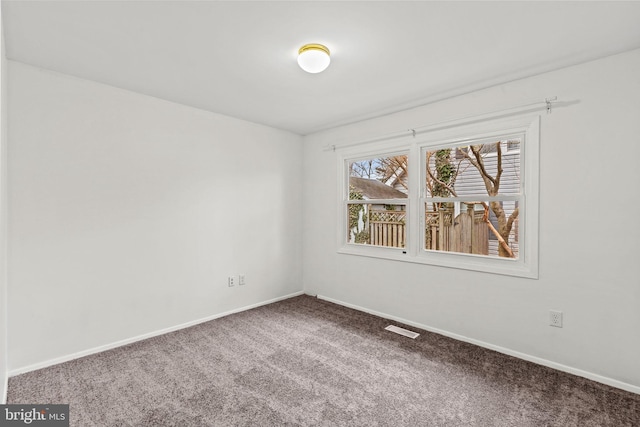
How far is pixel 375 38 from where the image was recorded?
6.60 ft

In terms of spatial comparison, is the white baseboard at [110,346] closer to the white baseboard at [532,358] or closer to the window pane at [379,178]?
the white baseboard at [532,358]

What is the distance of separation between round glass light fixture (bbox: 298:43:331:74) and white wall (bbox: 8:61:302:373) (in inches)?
66.0

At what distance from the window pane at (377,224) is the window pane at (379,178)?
13 centimetres

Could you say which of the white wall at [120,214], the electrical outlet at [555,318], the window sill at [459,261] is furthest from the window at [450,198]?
the white wall at [120,214]

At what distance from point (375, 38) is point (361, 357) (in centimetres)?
239

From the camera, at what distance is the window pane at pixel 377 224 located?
358 centimetres

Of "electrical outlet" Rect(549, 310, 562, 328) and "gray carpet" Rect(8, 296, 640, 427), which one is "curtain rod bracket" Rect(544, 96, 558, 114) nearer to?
"electrical outlet" Rect(549, 310, 562, 328)

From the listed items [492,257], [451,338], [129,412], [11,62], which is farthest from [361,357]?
[11,62]

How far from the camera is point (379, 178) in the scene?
380 centimetres

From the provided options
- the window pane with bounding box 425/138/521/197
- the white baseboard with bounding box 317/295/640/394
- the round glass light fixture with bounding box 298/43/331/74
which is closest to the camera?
the round glass light fixture with bounding box 298/43/331/74

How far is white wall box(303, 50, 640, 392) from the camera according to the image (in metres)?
2.17

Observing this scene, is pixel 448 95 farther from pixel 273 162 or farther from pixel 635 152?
pixel 273 162

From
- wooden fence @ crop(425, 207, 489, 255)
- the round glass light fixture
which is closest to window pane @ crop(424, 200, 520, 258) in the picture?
wooden fence @ crop(425, 207, 489, 255)

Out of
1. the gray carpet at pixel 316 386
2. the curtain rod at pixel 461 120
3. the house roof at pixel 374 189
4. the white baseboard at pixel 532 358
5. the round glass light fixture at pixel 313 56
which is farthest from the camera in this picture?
the house roof at pixel 374 189
